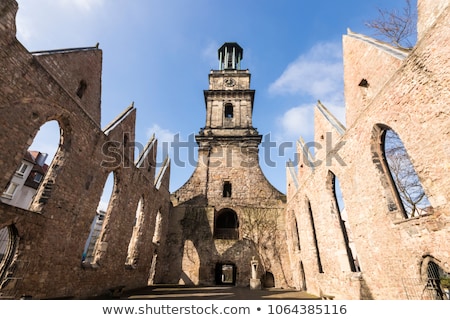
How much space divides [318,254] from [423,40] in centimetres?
959

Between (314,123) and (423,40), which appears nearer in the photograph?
(423,40)

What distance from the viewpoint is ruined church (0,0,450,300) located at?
5.35 meters

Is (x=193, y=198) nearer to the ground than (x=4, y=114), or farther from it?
farther from it

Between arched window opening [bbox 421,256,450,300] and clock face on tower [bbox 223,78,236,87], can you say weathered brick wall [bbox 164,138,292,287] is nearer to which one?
clock face on tower [bbox 223,78,236,87]

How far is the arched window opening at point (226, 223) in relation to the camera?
57.6 feet

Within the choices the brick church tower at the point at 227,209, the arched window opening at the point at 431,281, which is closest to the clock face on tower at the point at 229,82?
the brick church tower at the point at 227,209

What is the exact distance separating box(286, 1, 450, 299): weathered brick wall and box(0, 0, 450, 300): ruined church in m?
0.03

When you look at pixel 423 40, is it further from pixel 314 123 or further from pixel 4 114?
pixel 4 114

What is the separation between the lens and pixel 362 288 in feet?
24.2

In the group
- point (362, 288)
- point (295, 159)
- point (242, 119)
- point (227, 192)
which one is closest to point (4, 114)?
point (362, 288)

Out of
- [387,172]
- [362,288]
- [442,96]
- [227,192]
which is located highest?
[227,192]

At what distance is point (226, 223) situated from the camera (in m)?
20.0

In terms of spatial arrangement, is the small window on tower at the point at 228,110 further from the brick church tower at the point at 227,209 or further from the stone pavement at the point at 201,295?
the stone pavement at the point at 201,295

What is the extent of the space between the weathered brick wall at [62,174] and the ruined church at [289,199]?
37mm
